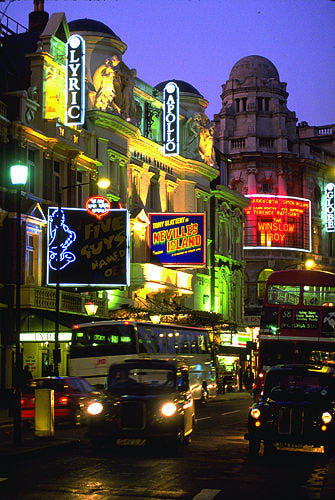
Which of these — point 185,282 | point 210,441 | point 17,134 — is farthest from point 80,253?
point 210,441

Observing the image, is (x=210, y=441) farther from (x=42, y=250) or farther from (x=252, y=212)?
(x=252, y=212)

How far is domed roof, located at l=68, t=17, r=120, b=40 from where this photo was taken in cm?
5138

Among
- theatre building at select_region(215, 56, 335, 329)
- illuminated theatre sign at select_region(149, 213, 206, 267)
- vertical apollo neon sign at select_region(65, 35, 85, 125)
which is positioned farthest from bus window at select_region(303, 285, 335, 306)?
theatre building at select_region(215, 56, 335, 329)

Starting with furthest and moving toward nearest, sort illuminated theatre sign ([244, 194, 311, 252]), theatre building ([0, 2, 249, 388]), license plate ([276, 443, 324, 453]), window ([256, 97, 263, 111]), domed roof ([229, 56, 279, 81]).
A: domed roof ([229, 56, 279, 81]) < window ([256, 97, 263, 111]) < illuminated theatre sign ([244, 194, 311, 252]) < theatre building ([0, 2, 249, 388]) < license plate ([276, 443, 324, 453])

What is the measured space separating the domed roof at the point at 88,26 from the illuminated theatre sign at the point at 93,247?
11.6 meters

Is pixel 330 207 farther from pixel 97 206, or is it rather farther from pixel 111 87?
pixel 97 206

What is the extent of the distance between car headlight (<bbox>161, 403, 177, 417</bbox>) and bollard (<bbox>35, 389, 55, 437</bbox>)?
142 inches

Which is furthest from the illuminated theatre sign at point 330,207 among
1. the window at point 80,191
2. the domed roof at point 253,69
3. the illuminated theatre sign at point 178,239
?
the window at point 80,191

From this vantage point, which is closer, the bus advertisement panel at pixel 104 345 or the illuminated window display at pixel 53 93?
the bus advertisement panel at pixel 104 345

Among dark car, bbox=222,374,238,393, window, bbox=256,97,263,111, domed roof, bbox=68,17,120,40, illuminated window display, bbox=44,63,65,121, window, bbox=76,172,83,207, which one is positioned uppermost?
window, bbox=256,97,263,111

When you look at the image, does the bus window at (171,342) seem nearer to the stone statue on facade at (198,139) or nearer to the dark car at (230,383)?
the dark car at (230,383)

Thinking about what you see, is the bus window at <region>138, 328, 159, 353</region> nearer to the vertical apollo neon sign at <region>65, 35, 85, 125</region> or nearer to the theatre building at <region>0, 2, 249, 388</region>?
the theatre building at <region>0, 2, 249, 388</region>

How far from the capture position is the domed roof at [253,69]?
88.2 metres

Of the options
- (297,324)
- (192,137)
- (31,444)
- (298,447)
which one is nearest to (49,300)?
(297,324)
